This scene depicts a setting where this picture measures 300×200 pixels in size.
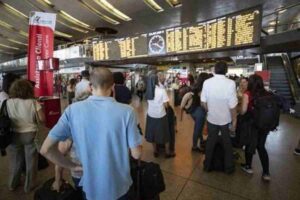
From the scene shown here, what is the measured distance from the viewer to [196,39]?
5.96 m

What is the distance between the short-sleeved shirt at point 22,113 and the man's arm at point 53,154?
149 cm

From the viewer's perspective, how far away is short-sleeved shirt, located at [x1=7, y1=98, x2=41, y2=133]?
2.48m

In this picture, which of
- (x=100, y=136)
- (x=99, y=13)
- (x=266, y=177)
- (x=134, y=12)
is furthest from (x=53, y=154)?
(x=99, y=13)

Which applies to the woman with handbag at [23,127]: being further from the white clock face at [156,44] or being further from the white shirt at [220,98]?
the white clock face at [156,44]

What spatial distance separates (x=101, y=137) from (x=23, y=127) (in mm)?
1839

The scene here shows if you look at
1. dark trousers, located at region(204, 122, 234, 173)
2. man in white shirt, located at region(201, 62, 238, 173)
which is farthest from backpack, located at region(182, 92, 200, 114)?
dark trousers, located at region(204, 122, 234, 173)

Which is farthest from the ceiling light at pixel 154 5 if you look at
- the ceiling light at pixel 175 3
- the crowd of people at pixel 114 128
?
the crowd of people at pixel 114 128

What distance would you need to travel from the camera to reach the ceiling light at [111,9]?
8447mm

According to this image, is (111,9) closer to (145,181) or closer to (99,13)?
(99,13)

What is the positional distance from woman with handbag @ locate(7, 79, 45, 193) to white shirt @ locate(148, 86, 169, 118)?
169cm

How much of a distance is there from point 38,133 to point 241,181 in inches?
112

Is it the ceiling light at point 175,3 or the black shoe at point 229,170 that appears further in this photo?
the ceiling light at point 175,3

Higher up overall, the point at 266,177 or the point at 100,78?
the point at 100,78

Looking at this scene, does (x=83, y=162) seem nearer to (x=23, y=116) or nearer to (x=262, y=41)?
(x=23, y=116)
